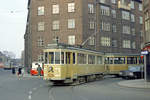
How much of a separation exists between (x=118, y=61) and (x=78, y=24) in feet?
50.2

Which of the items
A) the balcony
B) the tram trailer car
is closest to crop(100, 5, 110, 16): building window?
the balcony

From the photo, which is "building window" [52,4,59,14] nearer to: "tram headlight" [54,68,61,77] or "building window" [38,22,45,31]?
"building window" [38,22,45,31]

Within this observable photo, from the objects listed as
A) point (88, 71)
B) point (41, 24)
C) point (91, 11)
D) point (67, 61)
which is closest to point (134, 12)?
point (91, 11)

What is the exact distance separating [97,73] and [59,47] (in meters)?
8.33

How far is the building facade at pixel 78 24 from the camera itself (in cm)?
4459

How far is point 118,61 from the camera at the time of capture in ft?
102

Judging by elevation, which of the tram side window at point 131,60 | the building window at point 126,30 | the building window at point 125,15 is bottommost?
the tram side window at point 131,60

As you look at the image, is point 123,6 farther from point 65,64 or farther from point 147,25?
point 65,64

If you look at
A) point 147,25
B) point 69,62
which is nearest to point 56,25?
point 147,25

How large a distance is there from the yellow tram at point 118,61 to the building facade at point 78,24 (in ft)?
38.9

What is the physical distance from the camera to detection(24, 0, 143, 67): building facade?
146ft

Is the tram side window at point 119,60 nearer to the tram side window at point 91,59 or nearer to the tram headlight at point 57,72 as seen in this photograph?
the tram side window at point 91,59

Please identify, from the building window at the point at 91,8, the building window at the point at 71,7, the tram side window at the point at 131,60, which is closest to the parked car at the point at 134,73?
the tram side window at the point at 131,60

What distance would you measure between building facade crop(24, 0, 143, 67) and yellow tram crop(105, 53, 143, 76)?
11861 millimetres
